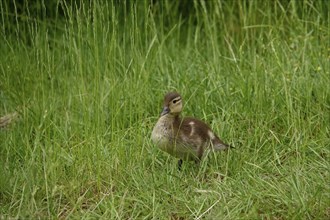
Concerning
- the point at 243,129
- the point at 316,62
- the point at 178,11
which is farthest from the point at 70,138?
the point at 178,11

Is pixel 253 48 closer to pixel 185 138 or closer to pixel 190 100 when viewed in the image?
pixel 190 100

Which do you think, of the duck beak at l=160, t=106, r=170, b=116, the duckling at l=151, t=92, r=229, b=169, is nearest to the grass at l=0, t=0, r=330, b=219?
the duckling at l=151, t=92, r=229, b=169

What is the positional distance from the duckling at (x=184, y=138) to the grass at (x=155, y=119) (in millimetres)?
133

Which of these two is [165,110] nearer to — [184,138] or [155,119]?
[184,138]

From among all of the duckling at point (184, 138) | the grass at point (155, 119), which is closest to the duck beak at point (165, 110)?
the duckling at point (184, 138)

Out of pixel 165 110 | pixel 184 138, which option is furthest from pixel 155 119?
pixel 184 138

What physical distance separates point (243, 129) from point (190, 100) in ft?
2.22

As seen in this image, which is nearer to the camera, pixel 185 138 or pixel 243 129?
pixel 185 138

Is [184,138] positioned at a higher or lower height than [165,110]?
lower

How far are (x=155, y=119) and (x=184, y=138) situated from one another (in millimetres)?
991

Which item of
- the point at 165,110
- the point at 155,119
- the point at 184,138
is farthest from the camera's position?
the point at 155,119

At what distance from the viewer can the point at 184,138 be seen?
585cm

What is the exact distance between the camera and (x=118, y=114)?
6.22 meters

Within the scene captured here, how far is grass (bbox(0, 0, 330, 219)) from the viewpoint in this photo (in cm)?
533
